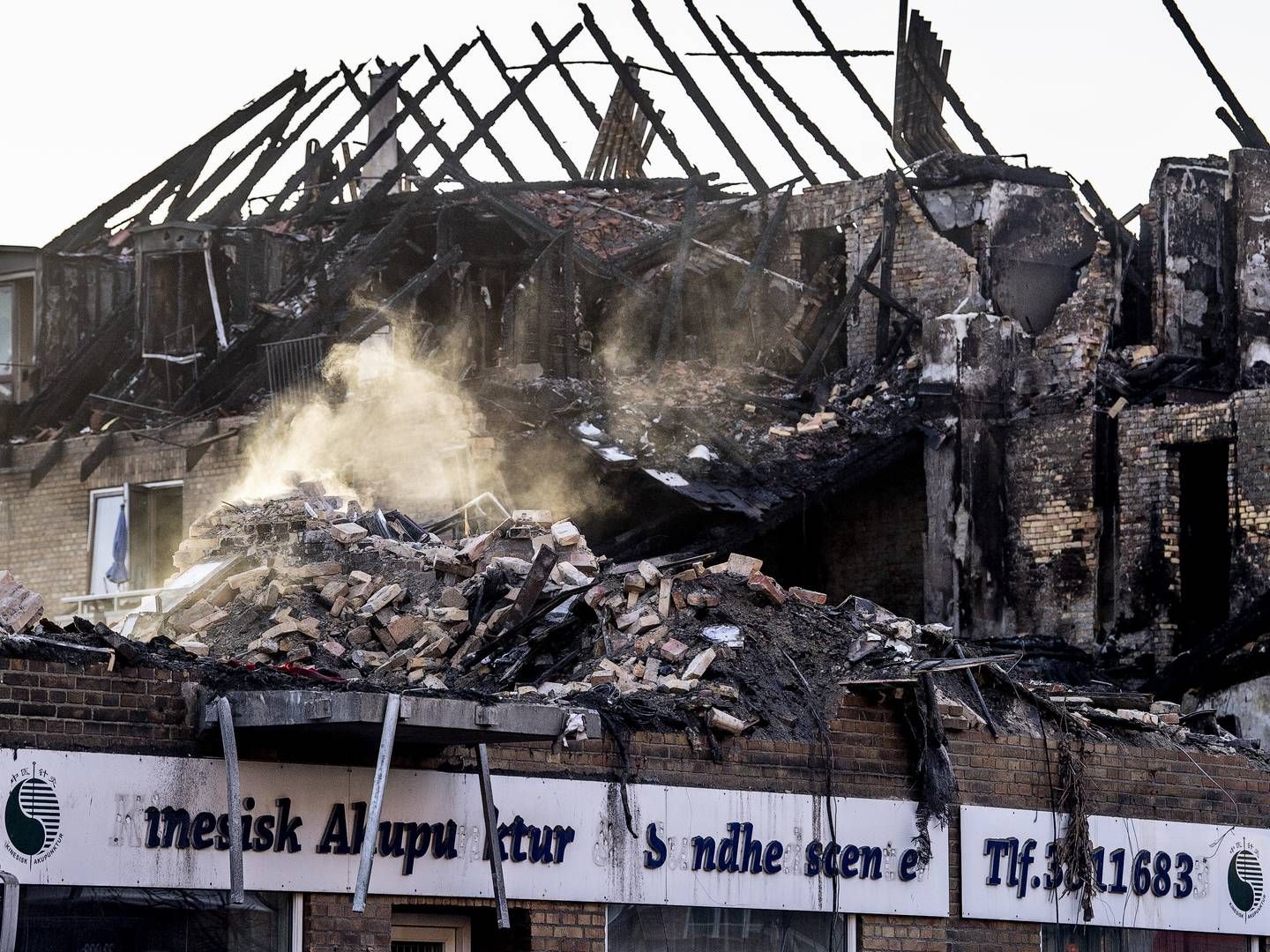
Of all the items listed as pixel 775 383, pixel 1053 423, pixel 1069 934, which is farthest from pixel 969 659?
pixel 775 383

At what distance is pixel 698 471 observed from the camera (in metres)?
25.0

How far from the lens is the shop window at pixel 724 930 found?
46.8 feet

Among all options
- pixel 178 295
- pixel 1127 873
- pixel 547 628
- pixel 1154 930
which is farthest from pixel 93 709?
pixel 178 295

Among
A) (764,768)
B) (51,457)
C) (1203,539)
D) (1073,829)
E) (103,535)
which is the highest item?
(51,457)

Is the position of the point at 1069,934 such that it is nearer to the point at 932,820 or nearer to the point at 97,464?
the point at 932,820

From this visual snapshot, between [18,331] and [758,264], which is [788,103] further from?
[18,331]

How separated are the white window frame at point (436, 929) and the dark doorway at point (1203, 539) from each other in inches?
477

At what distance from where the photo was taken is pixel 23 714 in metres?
11.8

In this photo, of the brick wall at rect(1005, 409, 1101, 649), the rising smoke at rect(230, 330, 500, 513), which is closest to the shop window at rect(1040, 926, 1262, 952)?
the brick wall at rect(1005, 409, 1101, 649)

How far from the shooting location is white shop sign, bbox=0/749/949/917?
1189 cm

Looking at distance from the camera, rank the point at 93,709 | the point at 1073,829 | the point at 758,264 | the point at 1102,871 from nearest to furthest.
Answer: the point at 93,709, the point at 1073,829, the point at 1102,871, the point at 758,264

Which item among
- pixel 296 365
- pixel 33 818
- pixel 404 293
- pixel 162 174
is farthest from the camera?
pixel 162 174

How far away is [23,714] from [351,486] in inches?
553

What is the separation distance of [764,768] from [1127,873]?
10.2 ft
